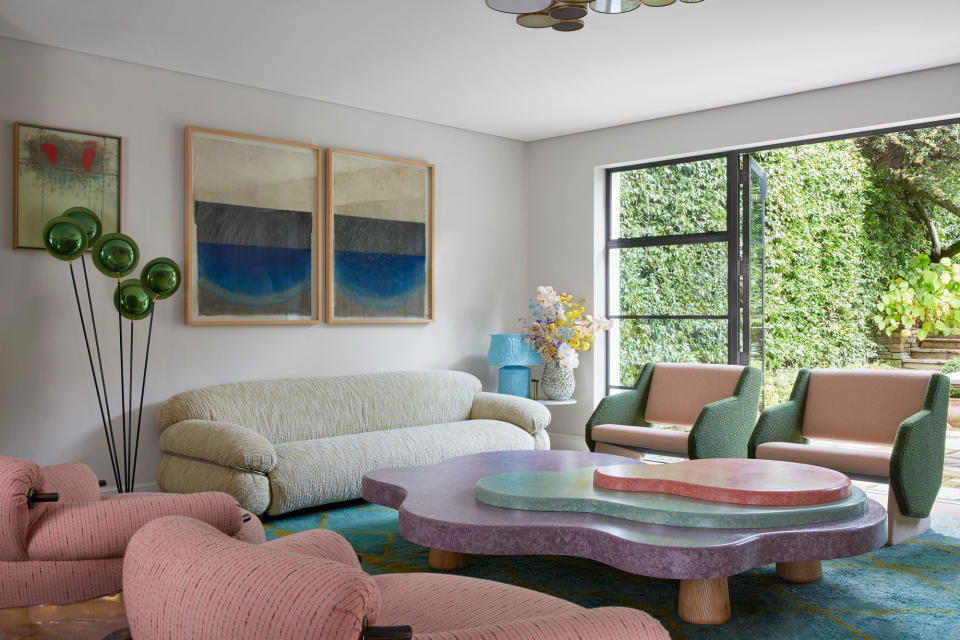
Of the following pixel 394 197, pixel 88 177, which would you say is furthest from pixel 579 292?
pixel 88 177

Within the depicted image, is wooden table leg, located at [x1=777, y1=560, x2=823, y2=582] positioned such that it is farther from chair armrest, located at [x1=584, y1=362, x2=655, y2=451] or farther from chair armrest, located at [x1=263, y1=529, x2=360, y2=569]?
chair armrest, located at [x1=263, y1=529, x2=360, y2=569]

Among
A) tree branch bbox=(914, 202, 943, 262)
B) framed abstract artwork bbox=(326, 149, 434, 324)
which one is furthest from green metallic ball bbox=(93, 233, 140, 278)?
tree branch bbox=(914, 202, 943, 262)

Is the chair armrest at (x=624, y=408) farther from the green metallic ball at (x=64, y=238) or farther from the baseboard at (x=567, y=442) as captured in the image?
the green metallic ball at (x=64, y=238)

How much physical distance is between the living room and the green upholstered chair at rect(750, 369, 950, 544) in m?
0.27

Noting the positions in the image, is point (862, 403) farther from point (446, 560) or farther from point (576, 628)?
point (576, 628)

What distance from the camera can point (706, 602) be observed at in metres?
2.71

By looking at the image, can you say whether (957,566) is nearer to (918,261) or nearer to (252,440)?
(252,440)

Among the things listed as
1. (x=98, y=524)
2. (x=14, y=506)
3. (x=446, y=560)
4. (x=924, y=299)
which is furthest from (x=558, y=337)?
Result: (x=14, y=506)

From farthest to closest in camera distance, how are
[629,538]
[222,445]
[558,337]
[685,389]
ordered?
[558,337]
[685,389]
[222,445]
[629,538]

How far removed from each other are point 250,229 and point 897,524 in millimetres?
3894

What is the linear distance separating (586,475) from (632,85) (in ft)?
8.89

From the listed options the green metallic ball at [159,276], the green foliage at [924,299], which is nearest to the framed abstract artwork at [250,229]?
the green metallic ball at [159,276]

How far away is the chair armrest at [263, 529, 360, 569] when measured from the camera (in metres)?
1.73

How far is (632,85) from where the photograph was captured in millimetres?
5039
